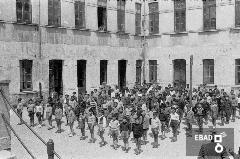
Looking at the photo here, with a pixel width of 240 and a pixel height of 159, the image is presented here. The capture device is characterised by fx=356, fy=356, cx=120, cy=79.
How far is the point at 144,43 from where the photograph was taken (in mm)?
32250

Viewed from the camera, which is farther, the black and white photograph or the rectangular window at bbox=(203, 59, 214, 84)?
the rectangular window at bbox=(203, 59, 214, 84)

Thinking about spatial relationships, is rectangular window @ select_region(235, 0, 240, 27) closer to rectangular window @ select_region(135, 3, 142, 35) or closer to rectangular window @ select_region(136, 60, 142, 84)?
rectangular window @ select_region(135, 3, 142, 35)

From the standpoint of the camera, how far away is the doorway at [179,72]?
99.7ft

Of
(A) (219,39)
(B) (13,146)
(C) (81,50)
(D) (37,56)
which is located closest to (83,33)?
(C) (81,50)

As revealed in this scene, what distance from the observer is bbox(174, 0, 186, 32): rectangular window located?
29938 millimetres

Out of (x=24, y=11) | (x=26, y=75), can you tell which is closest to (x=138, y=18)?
(x=24, y=11)

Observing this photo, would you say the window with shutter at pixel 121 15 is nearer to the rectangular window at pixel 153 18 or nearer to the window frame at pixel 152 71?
the rectangular window at pixel 153 18

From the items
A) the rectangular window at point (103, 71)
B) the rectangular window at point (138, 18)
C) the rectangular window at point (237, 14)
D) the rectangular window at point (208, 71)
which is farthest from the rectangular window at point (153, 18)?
the rectangular window at point (237, 14)

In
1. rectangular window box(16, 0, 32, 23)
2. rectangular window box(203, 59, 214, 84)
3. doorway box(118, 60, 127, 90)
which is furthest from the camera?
doorway box(118, 60, 127, 90)

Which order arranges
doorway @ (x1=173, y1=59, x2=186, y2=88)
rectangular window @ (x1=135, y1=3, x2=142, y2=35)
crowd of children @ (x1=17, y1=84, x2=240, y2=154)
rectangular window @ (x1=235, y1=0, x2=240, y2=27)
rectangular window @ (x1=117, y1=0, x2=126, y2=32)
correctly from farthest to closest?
1. rectangular window @ (x1=135, y1=3, x2=142, y2=35)
2. doorway @ (x1=173, y1=59, x2=186, y2=88)
3. rectangular window @ (x1=117, y1=0, x2=126, y2=32)
4. rectangular window @ (x1=235, y1=0, x2=240, y2=27)
5. crowd of children @ (x1=17, y1=84, x2=240, y2=154)

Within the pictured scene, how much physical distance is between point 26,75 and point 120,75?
368 inches

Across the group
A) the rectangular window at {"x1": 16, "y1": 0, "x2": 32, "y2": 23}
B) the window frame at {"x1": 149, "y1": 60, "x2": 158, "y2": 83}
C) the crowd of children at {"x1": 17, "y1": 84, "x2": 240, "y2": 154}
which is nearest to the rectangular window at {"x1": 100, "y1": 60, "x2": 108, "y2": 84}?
the window frame at {"x1": 149, "y1": 60, "x2": 158, "y2": 83}

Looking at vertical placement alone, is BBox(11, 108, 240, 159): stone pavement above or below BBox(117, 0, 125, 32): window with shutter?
below

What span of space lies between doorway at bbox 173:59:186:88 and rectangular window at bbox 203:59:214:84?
176cm
